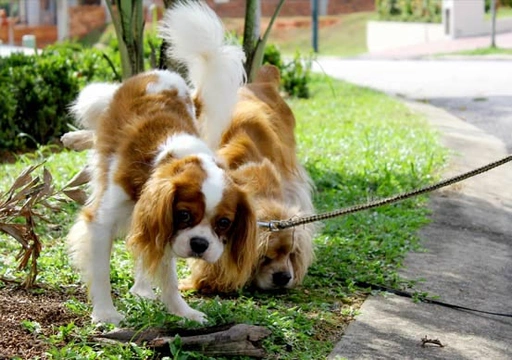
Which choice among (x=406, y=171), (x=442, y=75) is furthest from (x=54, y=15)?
(x=406, y=171)

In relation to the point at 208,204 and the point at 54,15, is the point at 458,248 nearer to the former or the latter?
the point at 208,204

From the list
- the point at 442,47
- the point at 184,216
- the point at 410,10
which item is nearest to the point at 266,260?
the point at 184,216

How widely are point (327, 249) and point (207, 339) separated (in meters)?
2.39

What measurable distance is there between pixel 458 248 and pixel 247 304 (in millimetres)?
2196

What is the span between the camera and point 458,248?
693cm

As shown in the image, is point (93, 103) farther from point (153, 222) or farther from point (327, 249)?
point (327, 249)

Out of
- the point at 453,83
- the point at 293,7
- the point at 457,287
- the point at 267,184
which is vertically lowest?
the point at 457,287

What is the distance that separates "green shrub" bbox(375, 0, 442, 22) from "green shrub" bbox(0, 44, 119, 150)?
28.6m

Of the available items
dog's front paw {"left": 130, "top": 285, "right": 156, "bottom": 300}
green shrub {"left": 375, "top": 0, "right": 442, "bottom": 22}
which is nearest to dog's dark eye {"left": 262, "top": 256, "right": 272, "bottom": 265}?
dog's front paw {"left": 130, "top": 285, "right": 156, "bottom": 300}

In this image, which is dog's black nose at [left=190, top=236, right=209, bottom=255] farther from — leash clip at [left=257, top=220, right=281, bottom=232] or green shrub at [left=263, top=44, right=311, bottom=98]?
green shrub at [left=263, top=44, right=311, bottom=98]

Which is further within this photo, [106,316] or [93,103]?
[93,103]

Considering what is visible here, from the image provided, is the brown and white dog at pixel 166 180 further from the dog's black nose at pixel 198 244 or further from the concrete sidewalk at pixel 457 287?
the concrete sidewalk at pixel 457 287

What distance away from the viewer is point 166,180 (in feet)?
14.7

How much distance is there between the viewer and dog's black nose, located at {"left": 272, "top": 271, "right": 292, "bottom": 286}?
576 centimetres
